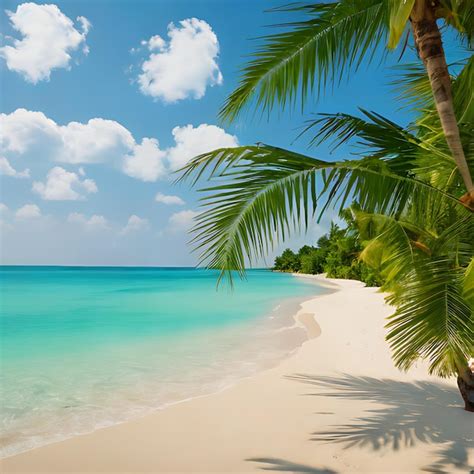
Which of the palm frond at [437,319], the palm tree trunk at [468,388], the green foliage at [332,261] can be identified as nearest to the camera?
the palm frond at [437,319]

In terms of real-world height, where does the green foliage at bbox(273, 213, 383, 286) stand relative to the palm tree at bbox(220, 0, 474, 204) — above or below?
below

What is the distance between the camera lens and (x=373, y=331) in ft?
27.1

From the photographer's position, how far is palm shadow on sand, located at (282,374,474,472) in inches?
110

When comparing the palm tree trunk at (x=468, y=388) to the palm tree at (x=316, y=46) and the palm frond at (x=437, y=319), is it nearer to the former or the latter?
the palm frond at (x=437, y=319)

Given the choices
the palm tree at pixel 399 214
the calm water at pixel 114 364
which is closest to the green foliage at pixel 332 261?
the palm tree at pixel 399 214

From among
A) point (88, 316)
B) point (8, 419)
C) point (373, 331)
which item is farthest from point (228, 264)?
point (88, 316)

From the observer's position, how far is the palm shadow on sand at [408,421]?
2.80 m

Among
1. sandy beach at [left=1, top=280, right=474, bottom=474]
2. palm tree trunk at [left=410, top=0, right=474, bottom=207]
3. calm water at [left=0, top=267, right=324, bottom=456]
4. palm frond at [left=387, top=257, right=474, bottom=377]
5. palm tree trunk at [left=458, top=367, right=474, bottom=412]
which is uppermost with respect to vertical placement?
palm tree trunk at [left=410, top=0, right=474, bottom=207]

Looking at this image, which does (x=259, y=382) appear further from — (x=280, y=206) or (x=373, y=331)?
(x=373, y=331)

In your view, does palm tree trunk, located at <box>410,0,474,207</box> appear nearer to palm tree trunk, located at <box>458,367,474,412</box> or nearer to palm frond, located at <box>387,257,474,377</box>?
palm frond, located at <box>387,257,474,377</box>

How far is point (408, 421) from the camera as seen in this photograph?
3275mm

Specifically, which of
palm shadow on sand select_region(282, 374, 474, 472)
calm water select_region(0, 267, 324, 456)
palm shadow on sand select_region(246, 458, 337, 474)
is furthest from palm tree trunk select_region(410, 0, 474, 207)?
calm water select_region(0, 267, 324, 456)

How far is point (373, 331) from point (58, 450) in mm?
6785

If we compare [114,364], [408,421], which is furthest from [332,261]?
[408,421]
